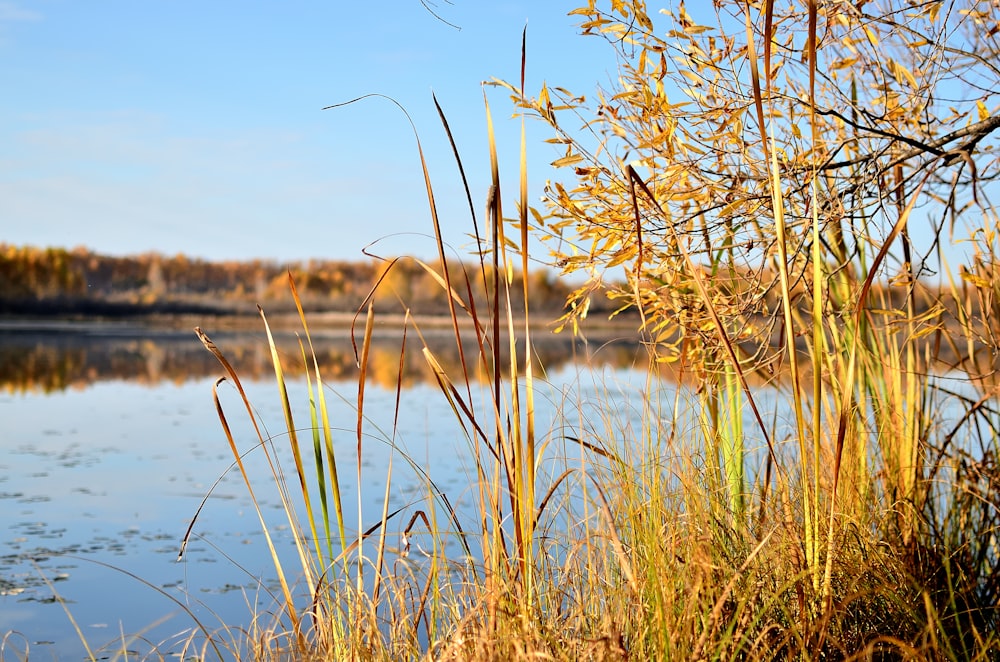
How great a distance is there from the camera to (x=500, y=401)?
1818 millimetres

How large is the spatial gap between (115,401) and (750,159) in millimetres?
11360

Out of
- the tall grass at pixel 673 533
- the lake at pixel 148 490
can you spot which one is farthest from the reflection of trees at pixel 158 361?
the tall grass at pixel 673 533

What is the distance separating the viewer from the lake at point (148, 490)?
3.92 metres

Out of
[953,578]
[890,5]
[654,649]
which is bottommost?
[953,578]

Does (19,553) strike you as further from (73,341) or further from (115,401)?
(73,341)

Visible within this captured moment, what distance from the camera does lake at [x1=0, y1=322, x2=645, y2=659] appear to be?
3.92 meters

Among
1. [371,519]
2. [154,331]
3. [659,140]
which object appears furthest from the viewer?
[154,331]

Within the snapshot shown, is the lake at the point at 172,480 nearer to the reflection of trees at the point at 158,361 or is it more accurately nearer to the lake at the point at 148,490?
the lake at the point at 148,490

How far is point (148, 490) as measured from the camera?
6.59m

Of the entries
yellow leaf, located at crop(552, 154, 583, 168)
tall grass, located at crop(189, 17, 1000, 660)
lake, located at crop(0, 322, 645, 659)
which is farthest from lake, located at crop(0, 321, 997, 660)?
yellow leaf, located at crop(552, 154, 583, 168)

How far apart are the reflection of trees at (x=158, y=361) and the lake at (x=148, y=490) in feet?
0.58

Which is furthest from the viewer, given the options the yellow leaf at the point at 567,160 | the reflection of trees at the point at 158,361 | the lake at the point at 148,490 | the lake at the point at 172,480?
the reflection of trees at the point at 158,361

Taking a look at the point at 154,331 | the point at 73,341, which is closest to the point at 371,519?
the point at 73,341

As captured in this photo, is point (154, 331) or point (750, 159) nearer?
point (750, 159)
